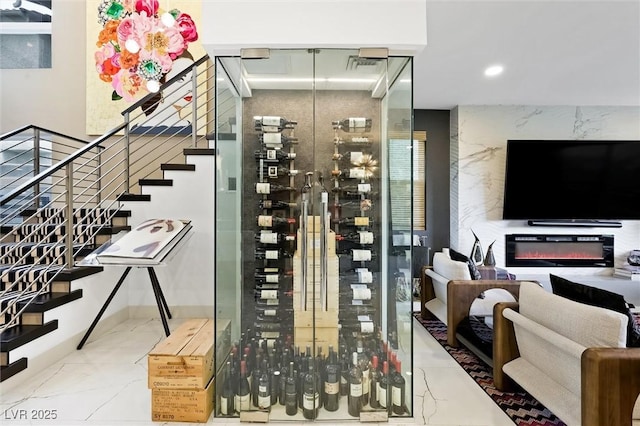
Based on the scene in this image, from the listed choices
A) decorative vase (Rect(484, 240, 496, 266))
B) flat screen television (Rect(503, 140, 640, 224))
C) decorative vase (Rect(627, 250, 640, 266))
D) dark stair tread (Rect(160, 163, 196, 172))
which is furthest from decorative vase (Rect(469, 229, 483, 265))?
dark stair tread (Rect(160, 163, 196, 172))

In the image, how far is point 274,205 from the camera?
2.21 metres

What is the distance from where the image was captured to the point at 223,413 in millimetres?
2035

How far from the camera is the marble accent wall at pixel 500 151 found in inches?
207

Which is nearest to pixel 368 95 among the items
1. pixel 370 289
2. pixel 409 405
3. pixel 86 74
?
pixel 370 289

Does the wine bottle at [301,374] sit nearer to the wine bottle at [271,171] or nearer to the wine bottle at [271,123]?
the wine bottle at [271,171]

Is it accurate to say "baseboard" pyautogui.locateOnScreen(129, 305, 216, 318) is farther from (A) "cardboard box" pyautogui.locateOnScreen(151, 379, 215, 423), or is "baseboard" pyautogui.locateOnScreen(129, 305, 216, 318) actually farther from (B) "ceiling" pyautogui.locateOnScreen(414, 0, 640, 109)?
(B) "ceiling" pyautogui.locateOnScreen(414, 0, 640, 109)

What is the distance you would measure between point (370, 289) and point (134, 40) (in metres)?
2.79

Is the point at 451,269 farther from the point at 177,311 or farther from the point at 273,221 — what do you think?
the point at 177,311

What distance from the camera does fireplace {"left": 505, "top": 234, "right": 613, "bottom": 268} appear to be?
209 inches

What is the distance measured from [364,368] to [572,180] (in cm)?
484

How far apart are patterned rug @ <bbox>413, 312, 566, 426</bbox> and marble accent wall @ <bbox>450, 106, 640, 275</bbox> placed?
8.59 ft

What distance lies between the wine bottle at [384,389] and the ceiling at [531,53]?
2.13m

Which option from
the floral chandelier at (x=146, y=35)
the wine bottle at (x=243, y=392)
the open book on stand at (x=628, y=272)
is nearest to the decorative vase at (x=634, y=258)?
the open book on stand at (x=628, y=272)

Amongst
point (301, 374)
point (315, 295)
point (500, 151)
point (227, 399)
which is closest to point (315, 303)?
point (315, 295)
